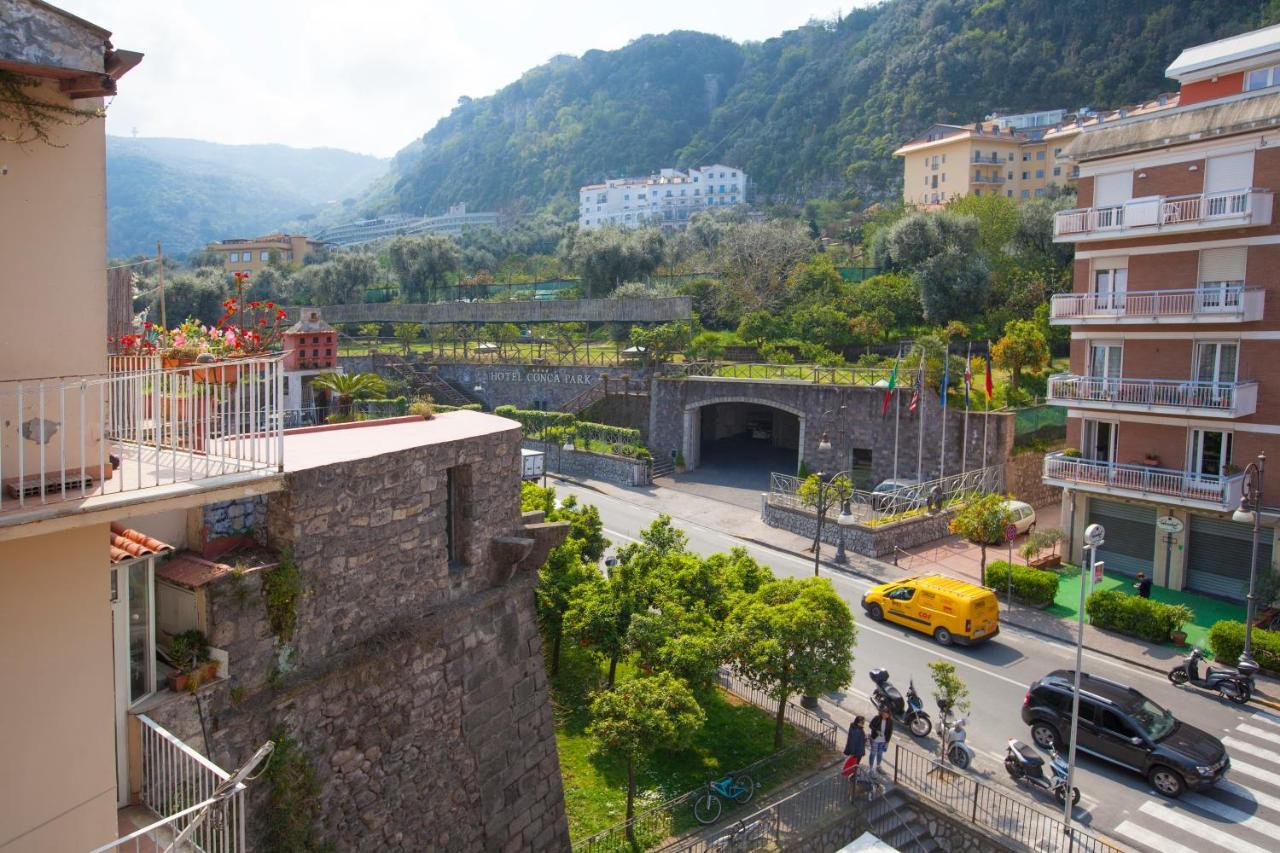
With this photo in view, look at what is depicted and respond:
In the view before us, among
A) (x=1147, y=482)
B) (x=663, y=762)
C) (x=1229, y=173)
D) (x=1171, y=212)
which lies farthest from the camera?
(x=1147, y=482)

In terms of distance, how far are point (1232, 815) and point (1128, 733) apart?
5.43 ft

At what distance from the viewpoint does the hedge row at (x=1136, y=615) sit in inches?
735

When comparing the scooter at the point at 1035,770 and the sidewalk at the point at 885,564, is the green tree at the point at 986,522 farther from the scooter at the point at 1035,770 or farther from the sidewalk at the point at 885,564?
the scooter at the point at 1035,770

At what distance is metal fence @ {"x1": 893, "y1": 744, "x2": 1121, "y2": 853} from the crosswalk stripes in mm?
949

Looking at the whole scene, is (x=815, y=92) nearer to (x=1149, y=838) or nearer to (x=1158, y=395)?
(x=1158, y=395)

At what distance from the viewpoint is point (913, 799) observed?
13055mm

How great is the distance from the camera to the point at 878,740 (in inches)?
529

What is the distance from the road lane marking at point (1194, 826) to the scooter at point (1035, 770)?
105 centimetres

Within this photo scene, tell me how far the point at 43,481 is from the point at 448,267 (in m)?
67.5

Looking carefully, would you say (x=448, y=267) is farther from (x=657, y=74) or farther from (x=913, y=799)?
(x=657, y=74)

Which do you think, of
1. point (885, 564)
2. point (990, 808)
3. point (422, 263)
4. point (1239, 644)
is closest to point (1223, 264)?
point (1239, 644)

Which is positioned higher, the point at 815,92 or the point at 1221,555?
the point at 815,92

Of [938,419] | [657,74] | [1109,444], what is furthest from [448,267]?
[657,74]

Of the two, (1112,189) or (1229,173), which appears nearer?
(1229,173)
